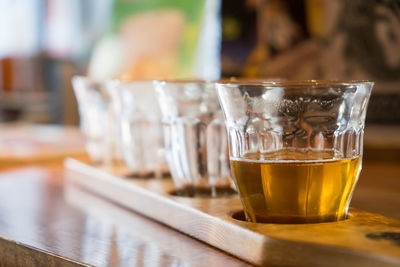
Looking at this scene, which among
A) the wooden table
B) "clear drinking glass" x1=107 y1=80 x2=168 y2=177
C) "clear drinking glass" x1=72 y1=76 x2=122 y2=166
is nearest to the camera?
the wooden table

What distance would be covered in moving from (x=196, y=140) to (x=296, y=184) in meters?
0.27

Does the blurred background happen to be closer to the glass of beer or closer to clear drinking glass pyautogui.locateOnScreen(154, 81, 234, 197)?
clear drinking glass pyautogui.locateOnScreen(154, 81, 234, 197)

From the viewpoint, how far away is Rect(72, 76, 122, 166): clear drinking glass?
1071 millimetres

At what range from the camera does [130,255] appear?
1.85 feet

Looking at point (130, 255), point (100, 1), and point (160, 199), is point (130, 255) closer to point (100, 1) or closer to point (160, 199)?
point (160, 199)

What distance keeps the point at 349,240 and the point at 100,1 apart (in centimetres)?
647

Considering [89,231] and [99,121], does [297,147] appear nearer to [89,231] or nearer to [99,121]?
[89,231]

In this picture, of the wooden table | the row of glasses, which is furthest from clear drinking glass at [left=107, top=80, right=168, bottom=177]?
the row of glasses

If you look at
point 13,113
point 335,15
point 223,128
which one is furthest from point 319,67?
point 13,113

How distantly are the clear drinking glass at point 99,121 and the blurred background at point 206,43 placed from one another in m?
0.07

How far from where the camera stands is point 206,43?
160 inches

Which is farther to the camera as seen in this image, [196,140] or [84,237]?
[196,140]

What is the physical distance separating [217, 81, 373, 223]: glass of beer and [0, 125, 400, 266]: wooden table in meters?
0.07

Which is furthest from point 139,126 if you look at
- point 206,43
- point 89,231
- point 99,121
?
point 206,43
